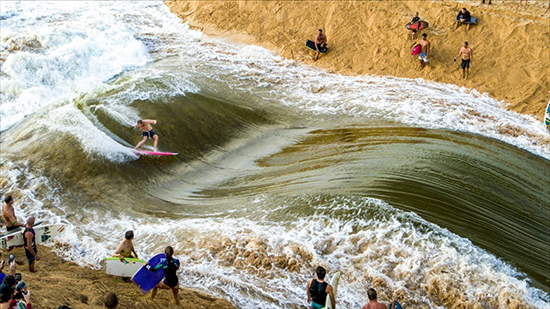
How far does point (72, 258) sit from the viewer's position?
805 cm

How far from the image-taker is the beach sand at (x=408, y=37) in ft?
50.1

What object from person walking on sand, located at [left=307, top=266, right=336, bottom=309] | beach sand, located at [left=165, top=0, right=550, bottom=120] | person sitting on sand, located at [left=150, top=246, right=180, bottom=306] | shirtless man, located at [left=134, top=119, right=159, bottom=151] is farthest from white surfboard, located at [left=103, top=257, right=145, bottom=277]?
beach sand, located at [left=165, top=0, right=550, bottom=120]

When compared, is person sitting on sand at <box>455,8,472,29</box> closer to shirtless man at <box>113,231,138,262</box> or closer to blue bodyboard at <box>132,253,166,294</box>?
shirtless man at <box>113,231,138,262</box>

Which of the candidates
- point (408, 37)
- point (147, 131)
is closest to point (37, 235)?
point (147, 131)

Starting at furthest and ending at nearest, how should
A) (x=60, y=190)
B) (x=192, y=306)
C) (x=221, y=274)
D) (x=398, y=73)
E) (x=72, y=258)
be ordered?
(x=398, y=73)
(x=60, y=190)
(x=72, y=258)
(x=221, y=274)
(x=192, y=306)

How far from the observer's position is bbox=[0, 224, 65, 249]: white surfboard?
7.44 metres

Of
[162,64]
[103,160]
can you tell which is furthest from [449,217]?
[162,64]

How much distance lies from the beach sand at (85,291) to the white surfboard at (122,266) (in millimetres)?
129

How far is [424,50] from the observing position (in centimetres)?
1620

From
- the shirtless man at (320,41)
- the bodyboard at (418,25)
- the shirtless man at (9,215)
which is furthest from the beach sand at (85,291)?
the bodyboard at (418,25)

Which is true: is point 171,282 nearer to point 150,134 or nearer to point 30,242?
point 30,242

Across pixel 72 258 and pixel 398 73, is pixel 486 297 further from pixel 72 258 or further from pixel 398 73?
pixel 398 73

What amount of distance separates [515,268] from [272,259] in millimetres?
4116

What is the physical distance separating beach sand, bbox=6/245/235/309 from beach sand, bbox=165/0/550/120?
1215 cm
